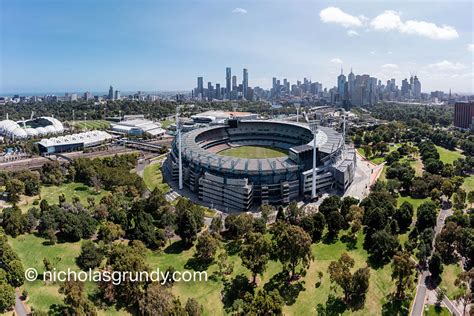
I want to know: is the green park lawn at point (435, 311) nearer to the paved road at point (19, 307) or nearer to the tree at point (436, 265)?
the tree at point (436, 265)

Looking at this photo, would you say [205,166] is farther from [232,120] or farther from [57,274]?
[232,120]

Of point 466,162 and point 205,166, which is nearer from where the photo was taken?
point 205,166

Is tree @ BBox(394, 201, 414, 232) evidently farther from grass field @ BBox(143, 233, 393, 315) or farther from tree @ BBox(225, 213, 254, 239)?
tree @ BBox(225, 213, 254, 239)

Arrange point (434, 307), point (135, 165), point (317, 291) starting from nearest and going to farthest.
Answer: point (434, 307)
point (317, 291)
point (135, 165)

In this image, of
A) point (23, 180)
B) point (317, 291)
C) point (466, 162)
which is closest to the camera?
point (317, 291)

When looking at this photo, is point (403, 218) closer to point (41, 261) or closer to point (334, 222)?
point (334, 222)

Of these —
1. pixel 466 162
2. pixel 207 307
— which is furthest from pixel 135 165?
pixel 466 162
